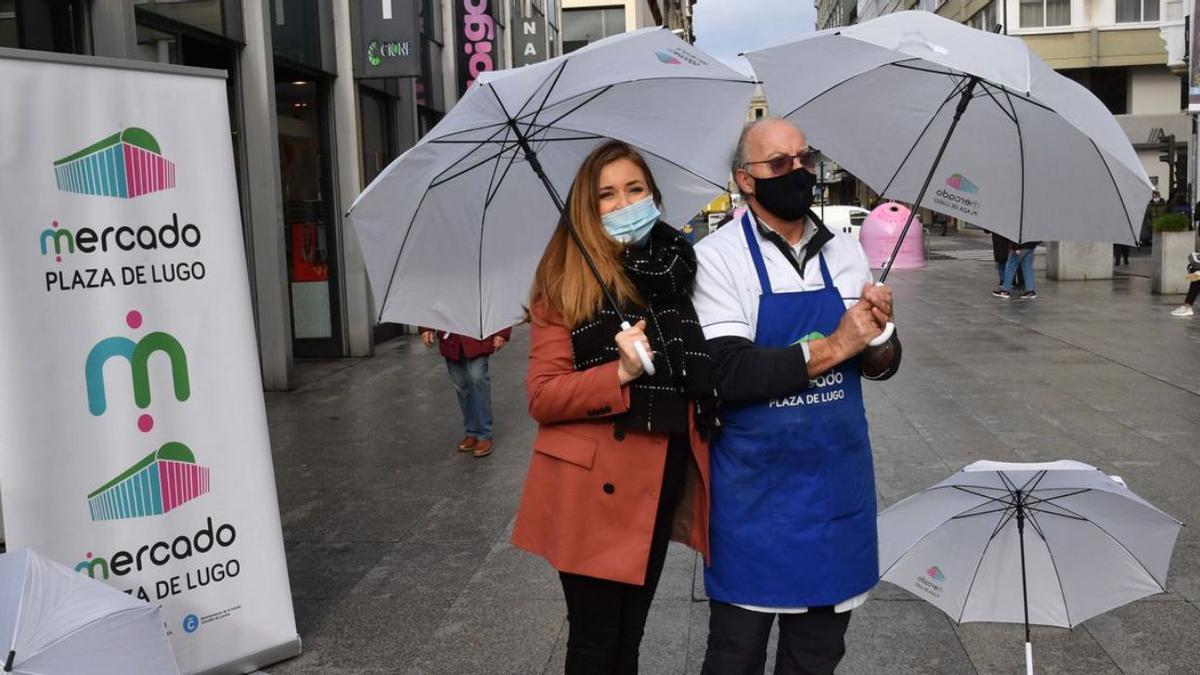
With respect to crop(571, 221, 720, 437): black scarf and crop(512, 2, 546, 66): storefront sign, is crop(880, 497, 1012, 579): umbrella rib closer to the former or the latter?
crop(571, 221, 720, 437): black scarf

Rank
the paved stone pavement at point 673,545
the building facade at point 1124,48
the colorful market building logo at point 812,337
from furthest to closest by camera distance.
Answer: the building facade at point 1124,48 < the paved stone pavement at point 673,545 < the colorful market building logo at point 812,337

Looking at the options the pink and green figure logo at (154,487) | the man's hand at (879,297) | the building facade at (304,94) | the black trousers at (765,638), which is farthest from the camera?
the building facade at (304,94)

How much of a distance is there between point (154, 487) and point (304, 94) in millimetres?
10333

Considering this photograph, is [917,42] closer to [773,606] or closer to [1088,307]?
[773,606]

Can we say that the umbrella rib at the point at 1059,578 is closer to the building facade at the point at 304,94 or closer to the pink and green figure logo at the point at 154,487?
the pink and green figure logo at the point at 154,487

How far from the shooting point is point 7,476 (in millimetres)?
3561

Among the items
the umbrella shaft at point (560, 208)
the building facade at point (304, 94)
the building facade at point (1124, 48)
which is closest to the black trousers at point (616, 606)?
the umbrella shaft at point (560, 208)

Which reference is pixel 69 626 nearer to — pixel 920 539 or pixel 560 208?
pixel 560 208

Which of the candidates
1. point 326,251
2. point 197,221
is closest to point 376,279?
point 197,221

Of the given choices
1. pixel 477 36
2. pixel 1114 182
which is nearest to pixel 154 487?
pixel 1114 182

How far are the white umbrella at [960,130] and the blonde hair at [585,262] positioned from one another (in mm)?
582

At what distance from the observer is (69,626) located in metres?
2.84

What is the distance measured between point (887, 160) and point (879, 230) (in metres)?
21.2

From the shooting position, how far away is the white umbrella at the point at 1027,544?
10.2 feet
